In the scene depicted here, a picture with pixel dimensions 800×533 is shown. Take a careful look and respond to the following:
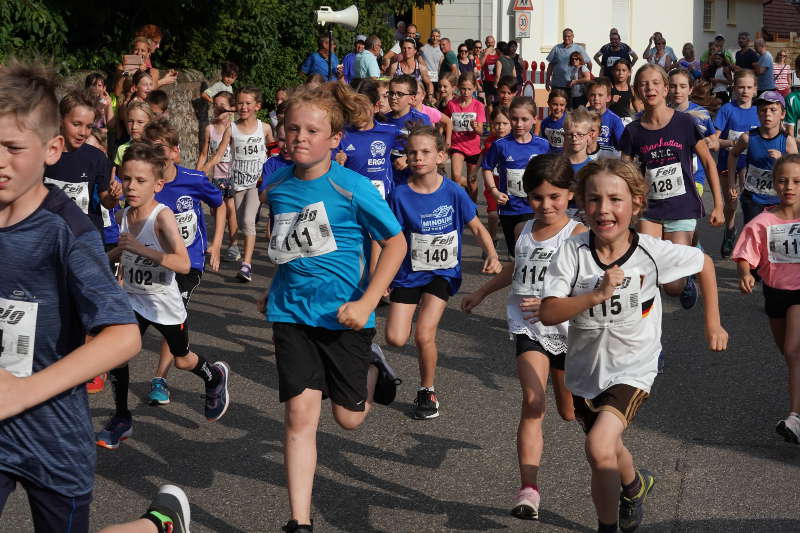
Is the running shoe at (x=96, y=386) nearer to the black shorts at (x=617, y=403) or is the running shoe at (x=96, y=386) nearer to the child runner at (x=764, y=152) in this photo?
the black shorts at (x=617, y=403)

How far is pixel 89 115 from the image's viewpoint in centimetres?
741

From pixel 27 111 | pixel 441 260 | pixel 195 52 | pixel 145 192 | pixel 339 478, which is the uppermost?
pixel 195 52

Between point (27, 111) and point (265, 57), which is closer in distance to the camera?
point (27, 111)

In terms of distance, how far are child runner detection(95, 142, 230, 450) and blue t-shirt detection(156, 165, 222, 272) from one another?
22.6 inches

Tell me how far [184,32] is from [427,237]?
1365 cm

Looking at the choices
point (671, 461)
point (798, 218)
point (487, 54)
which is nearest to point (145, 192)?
point (671, 461)

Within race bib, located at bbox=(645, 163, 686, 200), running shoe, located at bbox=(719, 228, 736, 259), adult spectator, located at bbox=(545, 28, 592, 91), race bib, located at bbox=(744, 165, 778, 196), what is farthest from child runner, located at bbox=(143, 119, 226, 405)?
adult spectator, located at bbox=(545, 28, 592, 91)

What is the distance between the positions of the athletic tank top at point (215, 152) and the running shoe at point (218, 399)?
5.70 m

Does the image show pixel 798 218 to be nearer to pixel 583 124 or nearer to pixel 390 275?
pixel 583 124

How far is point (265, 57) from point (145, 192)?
1469 cm

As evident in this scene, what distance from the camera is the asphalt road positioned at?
5.14 m

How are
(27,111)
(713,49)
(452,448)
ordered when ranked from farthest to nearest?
(713,49) → (452,448) → (27,111)

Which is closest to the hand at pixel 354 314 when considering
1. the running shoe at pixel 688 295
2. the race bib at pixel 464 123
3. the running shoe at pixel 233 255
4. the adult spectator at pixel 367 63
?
the running shoe at pixel 688 295

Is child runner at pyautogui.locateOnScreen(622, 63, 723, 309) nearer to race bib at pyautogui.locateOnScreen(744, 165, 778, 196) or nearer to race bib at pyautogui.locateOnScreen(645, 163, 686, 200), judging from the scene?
race bib at pyautogui.locateOnScreen(645, 163, 686, 200)
